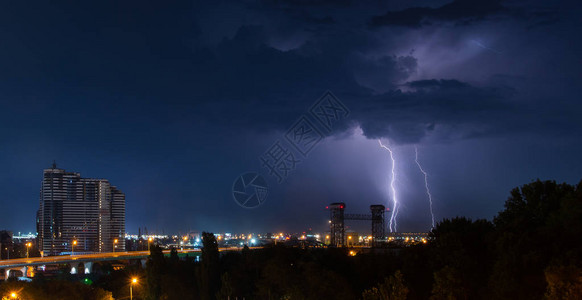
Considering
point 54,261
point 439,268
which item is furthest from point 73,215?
point 439,268

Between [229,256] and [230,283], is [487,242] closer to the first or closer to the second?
[230,283]

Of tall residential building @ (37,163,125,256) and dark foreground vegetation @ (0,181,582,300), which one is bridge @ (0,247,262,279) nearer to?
dark foreground vegetation @ (0,181,582,300)

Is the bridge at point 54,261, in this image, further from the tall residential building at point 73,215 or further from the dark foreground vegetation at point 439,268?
the tall residential building at point 73,215

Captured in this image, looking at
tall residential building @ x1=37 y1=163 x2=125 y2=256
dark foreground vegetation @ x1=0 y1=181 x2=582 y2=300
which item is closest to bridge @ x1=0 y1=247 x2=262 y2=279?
dark foreground vegetation @ x1=0 y1=181 x2=582 y2=300

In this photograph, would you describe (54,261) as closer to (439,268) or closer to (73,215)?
(439,268)

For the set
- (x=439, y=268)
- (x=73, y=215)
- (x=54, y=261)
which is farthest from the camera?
(x=73, y=215)

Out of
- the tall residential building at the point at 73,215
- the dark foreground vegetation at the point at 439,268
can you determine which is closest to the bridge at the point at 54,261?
the dark foreground vegetation at the point at 439,268
